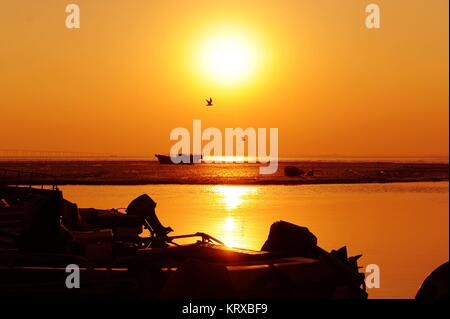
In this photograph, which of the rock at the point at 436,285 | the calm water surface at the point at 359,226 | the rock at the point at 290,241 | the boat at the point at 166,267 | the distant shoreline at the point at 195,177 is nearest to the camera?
the boat at the point at 166,267

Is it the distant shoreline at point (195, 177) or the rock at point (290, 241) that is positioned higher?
the distant shoreline at point (195, 177)

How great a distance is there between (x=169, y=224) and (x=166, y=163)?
162638 mm

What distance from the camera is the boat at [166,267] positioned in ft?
38.3

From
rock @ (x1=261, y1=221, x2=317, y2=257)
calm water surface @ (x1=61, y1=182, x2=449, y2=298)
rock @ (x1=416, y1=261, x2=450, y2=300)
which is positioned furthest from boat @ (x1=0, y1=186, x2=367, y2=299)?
calm water surface @ (x1=61, y1=182, x2=449, y2=298)

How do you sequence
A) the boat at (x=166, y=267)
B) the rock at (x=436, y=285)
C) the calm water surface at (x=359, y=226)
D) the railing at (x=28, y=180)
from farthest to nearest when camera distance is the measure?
1. the railing at (x=28, y=180)
2. the calm water surface at (x=359, y=226)
3. the rock at (x=436, y=285)
4. the boat at (x=166, y=267)

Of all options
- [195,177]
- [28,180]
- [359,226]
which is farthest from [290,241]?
[195,177]

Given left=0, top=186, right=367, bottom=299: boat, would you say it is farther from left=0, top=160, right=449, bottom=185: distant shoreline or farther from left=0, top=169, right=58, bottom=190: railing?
left=0, top=160, right=449, bottom=185: distant shoreline

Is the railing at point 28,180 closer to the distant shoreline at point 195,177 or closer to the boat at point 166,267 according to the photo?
the distant shoreline at point 195,177

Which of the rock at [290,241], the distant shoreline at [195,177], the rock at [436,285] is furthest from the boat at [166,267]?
the distant shoreline at [195,177]

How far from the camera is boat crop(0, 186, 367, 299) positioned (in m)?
11.7

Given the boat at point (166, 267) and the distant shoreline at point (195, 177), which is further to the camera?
the distant shoreline at point (195, 177)

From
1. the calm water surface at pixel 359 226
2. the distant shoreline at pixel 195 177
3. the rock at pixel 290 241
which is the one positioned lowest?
the calm water surface at pixel 359 226

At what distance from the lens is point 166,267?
1415cm
